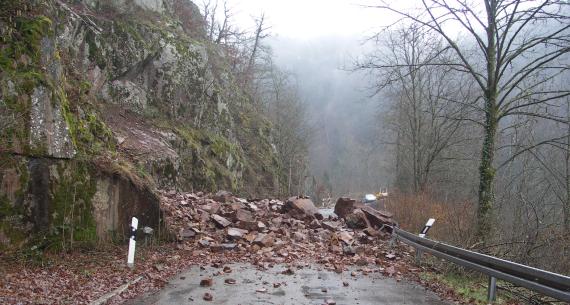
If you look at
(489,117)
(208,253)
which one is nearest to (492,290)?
(208,253)

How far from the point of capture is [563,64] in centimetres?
1246

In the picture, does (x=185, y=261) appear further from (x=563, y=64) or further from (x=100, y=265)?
(x=563, y=64)

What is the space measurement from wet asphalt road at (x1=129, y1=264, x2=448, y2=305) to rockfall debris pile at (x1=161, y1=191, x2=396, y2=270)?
4.22 feet

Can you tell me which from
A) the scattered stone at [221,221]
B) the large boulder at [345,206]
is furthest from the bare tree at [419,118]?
the scattered stone at [221,221]

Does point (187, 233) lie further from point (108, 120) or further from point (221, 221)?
point (108, 120)

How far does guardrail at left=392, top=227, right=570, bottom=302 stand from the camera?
5.59m

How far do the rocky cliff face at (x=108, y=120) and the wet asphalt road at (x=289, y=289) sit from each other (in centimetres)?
258

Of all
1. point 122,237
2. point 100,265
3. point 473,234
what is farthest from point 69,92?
point 473,234

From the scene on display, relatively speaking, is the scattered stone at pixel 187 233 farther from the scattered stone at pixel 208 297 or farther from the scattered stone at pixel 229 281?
the scattered stone at pixel 208 297

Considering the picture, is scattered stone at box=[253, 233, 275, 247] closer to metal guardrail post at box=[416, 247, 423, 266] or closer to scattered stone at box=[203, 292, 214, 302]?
metal guardrail post at box=[416, 247, 423, 266]

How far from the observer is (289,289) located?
809 cm

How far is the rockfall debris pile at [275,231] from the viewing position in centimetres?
1179

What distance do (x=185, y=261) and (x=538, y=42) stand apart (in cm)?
1040

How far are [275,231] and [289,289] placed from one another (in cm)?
628
